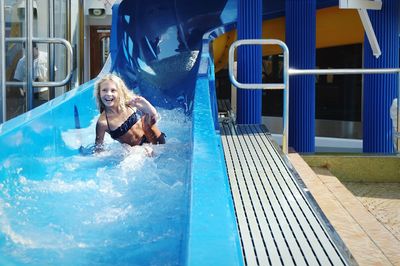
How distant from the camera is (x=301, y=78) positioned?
199 inches

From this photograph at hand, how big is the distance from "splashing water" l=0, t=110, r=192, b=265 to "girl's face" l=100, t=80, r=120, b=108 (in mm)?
226

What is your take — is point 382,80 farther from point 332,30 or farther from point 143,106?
point 332,30

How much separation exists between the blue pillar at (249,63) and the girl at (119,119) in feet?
3.38

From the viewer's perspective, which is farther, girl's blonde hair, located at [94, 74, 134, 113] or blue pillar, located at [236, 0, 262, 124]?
blue pillar, located at [236, 0, 262, 124]

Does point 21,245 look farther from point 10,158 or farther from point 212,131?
point 212,131

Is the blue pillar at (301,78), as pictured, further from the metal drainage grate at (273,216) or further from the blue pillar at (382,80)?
the metal drainage grate at (273,216)

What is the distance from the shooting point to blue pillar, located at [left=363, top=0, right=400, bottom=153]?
4.59 metres

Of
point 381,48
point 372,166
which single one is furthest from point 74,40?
point 372,166

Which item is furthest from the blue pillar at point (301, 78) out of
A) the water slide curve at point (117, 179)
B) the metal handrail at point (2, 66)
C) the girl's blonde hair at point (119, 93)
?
the metal handrail at point (2, 66)

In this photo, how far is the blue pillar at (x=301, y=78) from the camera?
16.7ft

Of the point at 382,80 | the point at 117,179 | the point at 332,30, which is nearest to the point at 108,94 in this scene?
the point at 117,179

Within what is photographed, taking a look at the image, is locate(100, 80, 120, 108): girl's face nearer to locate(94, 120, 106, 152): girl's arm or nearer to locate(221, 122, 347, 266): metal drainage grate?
locate(94, 120, 106, 152): girl's arm

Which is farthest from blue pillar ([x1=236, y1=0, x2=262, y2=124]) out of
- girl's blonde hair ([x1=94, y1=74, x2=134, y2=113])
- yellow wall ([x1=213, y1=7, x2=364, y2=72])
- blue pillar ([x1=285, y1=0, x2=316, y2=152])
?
yellow wall ([x1=213, y1=7, x2=364, y2=72])

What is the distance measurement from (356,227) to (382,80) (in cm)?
270
